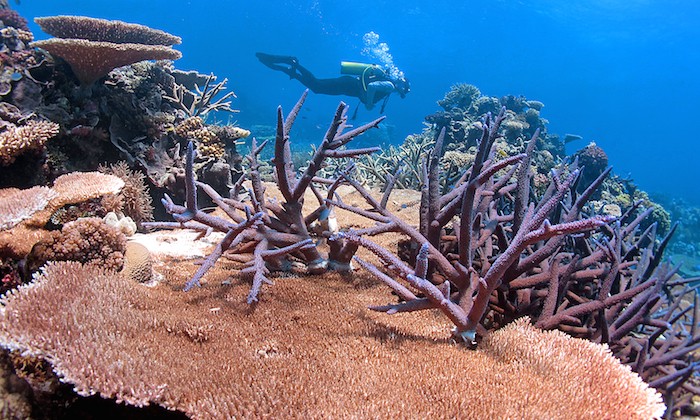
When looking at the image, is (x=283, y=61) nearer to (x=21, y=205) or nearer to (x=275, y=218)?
(x=21, y=205)

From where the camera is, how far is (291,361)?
5.86 feet

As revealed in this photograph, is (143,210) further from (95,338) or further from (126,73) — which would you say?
(95,338)

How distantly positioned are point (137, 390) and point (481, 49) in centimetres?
11101

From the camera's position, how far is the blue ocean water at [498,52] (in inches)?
3056

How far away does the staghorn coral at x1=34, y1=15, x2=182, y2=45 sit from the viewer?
4961mm

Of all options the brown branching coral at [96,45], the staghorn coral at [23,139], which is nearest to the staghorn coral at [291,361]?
the staghorn coral at [23,139]

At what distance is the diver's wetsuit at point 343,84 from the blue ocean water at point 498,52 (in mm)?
51321

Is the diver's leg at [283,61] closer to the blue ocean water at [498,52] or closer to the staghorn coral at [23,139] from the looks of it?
the staghorn coral at [23,139]

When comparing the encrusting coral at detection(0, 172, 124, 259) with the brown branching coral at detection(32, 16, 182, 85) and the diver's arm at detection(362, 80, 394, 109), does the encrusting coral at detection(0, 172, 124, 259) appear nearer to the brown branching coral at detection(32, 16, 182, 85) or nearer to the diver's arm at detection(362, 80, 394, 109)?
the brown branching coral at detection(32, 16, 182, 85)

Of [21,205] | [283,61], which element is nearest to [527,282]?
[21,205]

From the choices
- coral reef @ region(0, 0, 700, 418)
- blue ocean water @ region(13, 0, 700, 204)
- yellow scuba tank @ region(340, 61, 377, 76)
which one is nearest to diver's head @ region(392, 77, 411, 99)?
yellow scuba tank @ region(340, 61, 377, 76)

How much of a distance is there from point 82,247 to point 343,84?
18.2 meters

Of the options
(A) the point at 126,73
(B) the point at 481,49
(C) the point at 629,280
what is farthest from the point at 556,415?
(B) the point at 481,49

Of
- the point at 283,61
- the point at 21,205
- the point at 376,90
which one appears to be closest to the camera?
the point at 21,205
